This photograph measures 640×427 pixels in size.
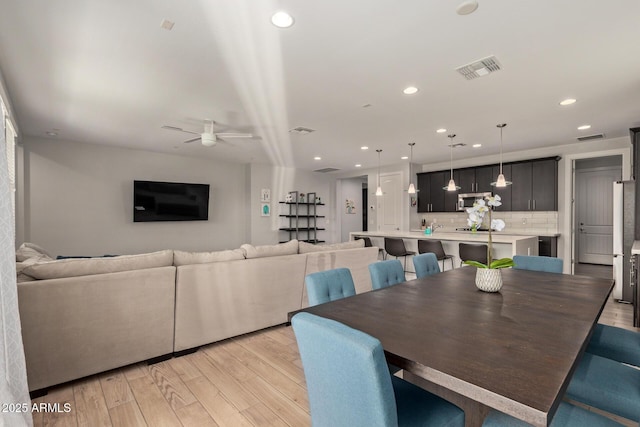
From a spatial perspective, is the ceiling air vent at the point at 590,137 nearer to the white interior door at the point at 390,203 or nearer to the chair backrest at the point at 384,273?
the white interior door at the point at 390,203

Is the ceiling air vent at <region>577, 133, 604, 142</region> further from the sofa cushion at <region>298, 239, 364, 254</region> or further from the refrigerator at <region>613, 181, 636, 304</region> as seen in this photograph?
the sofa cushion at <region>298, 239, 364, 254</region>

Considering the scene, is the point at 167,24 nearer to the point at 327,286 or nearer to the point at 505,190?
the point at 327,286

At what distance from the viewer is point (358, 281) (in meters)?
4.36

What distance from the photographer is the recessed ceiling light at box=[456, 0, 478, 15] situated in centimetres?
197

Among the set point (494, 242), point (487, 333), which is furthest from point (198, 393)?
point (494, 242)

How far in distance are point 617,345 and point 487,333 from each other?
1.18 meters

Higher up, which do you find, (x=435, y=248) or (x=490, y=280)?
(x=490, y=280)

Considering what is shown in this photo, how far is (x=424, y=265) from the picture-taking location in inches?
112

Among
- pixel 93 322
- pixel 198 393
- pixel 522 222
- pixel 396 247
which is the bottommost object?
pixel 198 393

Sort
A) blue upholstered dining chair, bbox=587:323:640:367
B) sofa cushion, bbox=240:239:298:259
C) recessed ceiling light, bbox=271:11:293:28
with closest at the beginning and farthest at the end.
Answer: blue upholstered dining chair, bbox=587:323:640:367 → recessed ceiling light, bbox=271:11:293:28 → sofa cushion, bbox=240:239:298:259

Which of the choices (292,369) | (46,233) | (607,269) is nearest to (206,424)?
(292,369)

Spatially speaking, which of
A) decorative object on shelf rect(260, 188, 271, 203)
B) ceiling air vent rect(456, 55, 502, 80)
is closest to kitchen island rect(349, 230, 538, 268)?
ceiling air vent rect(456, 55, 502, 80)

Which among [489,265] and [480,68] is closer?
[489,265]

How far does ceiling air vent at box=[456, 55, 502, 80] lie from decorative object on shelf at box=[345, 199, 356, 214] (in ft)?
23.6
